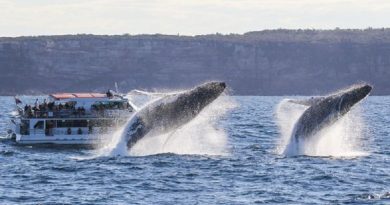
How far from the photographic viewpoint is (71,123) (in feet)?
194

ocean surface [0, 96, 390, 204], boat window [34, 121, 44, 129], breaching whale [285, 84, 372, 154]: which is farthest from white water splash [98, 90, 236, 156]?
boat window [34, 121, 44, 129]

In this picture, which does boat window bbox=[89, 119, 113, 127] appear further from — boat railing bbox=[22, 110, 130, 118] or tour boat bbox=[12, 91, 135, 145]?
boat railing bbox=[22, 110, 130, 118]

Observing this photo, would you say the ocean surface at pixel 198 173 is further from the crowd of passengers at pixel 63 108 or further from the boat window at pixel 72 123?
the boat window at pixel 72 123

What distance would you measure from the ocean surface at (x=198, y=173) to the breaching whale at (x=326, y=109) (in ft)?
4.02

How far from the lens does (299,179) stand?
132ft

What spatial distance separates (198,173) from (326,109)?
7.52 meters

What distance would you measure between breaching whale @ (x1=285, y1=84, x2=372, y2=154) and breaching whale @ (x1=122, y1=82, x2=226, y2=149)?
3.90m

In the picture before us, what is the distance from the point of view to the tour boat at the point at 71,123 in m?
58.7

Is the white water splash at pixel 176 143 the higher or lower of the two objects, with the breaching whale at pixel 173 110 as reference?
lower

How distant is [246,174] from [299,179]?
2.63 meters

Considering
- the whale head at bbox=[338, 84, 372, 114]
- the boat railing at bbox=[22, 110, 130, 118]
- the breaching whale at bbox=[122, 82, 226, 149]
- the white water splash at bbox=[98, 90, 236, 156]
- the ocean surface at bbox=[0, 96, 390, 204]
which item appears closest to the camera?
the ocean surface at bbox=[0, 96, 390, 204]

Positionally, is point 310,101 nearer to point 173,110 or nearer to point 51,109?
point 173,110

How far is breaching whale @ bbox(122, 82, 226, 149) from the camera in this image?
47062 millimetres

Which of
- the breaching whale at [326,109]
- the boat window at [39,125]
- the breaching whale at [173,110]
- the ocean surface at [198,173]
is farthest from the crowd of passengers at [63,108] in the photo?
the breaching whale at [326,109]
